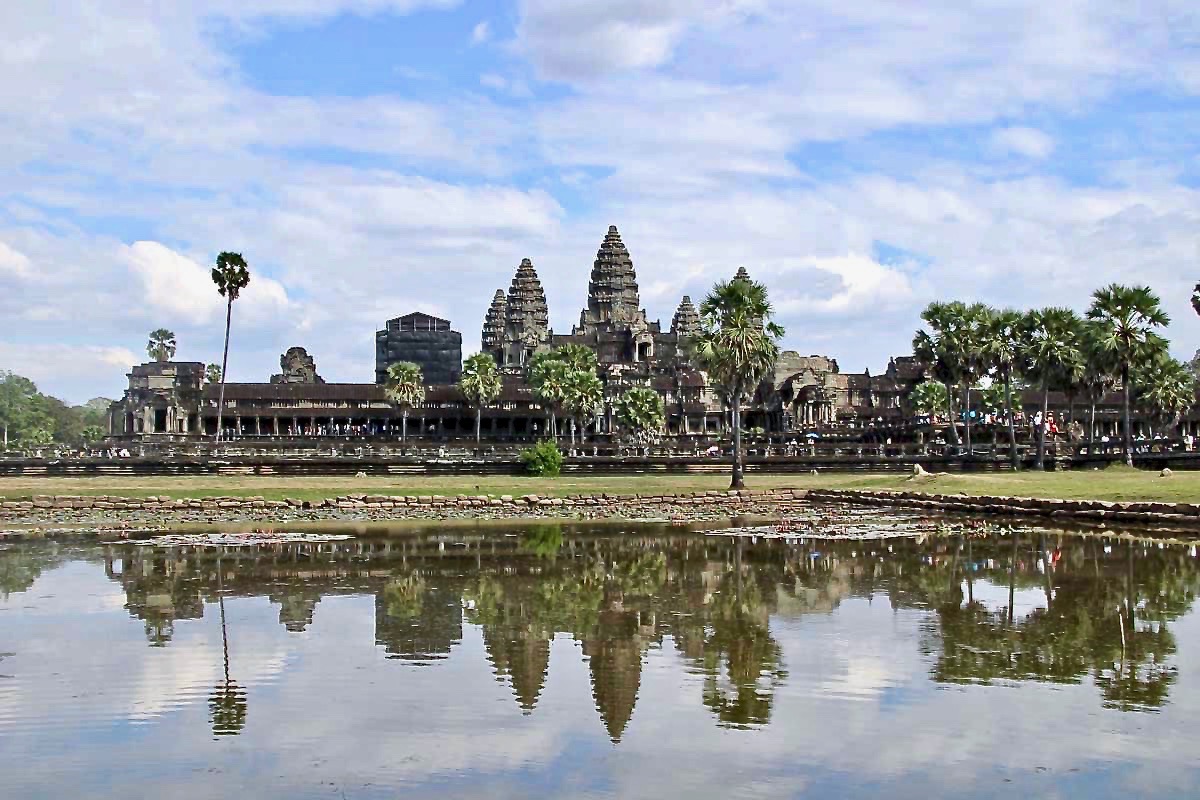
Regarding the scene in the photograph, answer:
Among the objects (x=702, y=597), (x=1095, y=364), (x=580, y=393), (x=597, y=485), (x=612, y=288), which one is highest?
(x=612, y=288)

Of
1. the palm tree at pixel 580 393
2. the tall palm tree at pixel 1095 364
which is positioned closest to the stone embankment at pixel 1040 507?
the tall palm tree at pixel 1095 364

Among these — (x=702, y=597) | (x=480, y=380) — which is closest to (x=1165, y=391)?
(x=480, y=380)

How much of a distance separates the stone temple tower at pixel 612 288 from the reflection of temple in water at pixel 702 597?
15553 cm

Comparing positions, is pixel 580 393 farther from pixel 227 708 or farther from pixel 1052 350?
pixel 227 708

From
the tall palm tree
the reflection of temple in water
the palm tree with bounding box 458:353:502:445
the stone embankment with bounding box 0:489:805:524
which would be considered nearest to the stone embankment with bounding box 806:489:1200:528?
the stone embankment with bounding box 0:489:805:524

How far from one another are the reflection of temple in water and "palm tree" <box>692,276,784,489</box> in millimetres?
22777

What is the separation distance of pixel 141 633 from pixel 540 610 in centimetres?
586

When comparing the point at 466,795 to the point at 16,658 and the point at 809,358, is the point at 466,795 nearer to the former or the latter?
the point at 16,658

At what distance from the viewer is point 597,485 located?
199 feet

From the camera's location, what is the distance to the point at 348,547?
32.1 meters

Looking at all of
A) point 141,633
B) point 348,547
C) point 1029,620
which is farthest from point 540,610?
point 348,547

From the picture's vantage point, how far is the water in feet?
37.0

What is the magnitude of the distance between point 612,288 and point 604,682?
177m

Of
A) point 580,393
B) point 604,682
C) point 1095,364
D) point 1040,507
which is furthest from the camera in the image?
point 580,393
